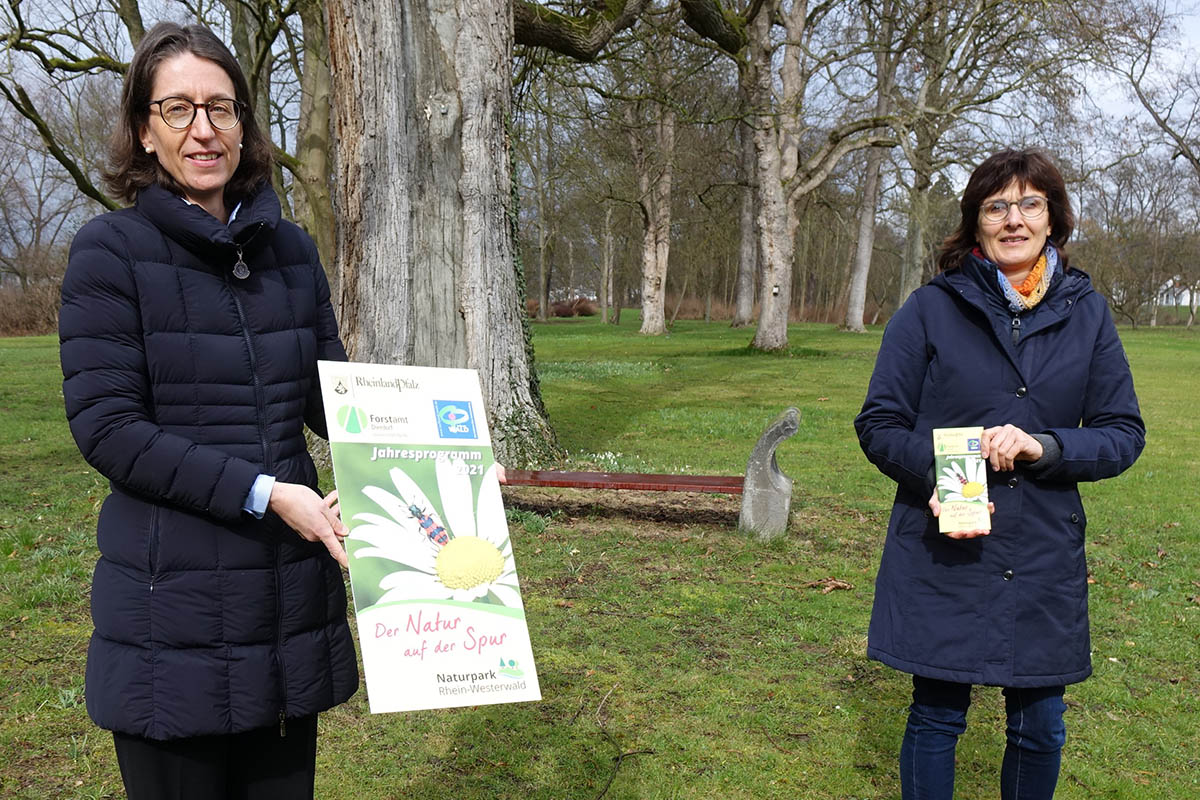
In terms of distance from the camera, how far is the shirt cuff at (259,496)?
1.97 metres

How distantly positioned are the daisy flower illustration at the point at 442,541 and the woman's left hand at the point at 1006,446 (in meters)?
1.39

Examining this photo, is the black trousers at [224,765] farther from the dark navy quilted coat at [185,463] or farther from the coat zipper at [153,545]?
the coat zipper at [153,545]

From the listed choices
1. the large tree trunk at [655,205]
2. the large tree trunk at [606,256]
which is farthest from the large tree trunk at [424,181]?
the large tree trunk at [606,256]

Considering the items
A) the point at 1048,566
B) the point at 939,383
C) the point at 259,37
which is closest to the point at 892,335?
the point at 939,383

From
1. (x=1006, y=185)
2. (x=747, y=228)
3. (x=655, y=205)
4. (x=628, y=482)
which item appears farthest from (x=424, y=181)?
(x=747, y=228)

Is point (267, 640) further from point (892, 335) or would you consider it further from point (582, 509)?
point (582, 509)

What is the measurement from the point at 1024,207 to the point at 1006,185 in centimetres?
9

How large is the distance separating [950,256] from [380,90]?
4.91m

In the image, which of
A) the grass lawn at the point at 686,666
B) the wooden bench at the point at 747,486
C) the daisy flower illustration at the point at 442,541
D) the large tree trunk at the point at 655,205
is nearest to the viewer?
the daisy flower illustration at the point at 442,541

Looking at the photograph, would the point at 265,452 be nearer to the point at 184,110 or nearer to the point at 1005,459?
the point at 184,110

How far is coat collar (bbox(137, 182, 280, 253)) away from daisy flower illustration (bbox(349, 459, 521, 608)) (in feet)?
2.06

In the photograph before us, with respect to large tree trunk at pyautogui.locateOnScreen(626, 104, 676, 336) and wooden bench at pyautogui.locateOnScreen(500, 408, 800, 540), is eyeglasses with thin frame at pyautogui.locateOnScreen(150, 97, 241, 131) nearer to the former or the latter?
wooden bench at pyautogui.locateOnScreen(500, 408, 800, 540)

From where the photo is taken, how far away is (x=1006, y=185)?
2.82 metres

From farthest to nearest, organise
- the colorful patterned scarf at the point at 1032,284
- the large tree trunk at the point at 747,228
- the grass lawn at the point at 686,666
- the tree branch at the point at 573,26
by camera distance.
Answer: the large tree trunk at the point at 747,228
the tree branch at the point at 573,26
the grass lawn at the point at 686,666
the colorful patterned scarf at the point at 1032,284
